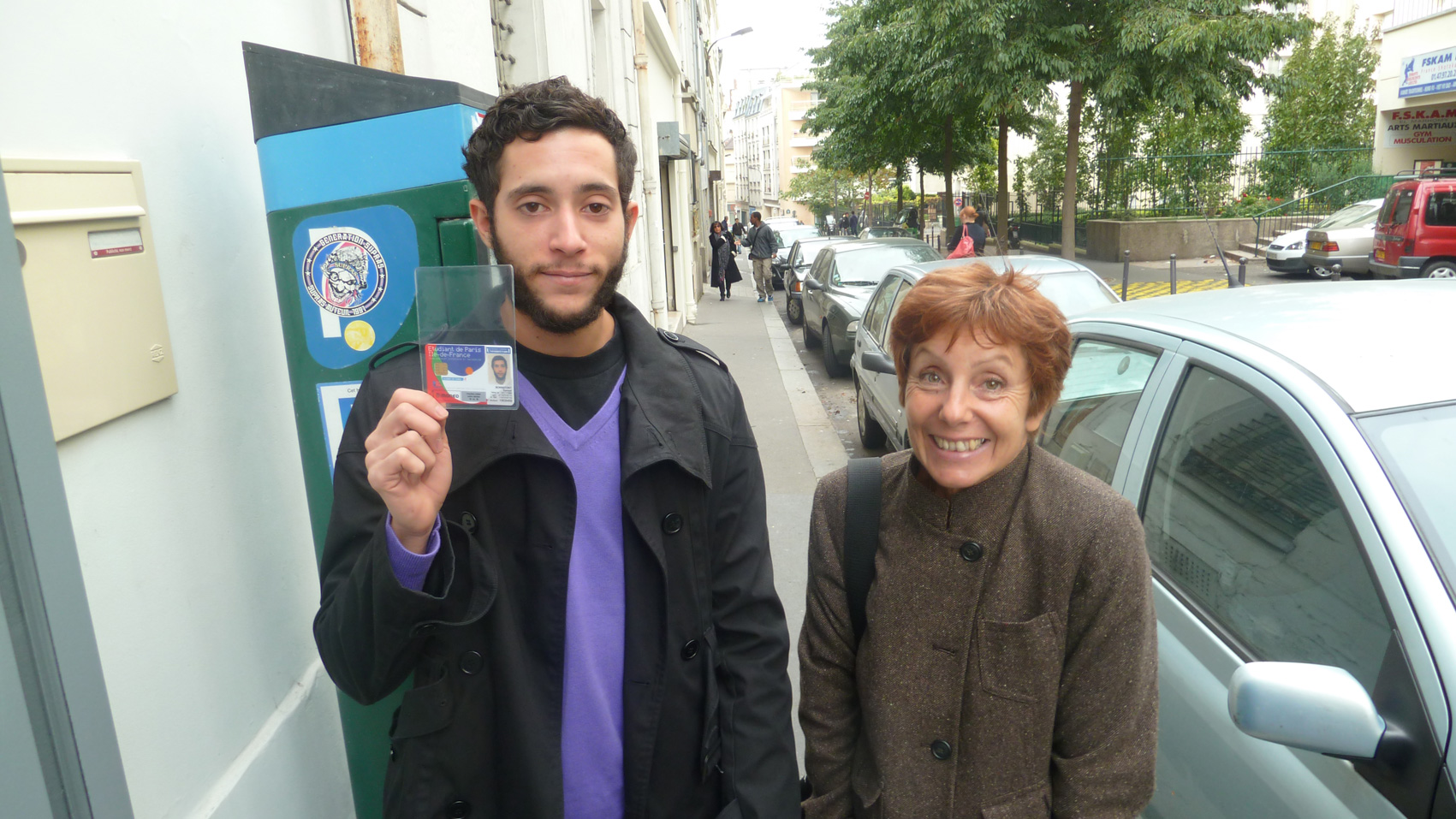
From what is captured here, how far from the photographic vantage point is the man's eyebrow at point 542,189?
1583 mm

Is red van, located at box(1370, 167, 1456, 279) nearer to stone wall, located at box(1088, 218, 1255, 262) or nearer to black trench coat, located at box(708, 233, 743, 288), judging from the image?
stone wall, located at box(1088, 218, 1255, 262)

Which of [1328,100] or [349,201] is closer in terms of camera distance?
[349,201]

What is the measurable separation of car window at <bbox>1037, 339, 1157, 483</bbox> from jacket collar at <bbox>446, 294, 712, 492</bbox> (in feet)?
4.96

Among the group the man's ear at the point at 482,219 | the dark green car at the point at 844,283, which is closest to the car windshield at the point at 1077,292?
the dark green car at the point at 844,283

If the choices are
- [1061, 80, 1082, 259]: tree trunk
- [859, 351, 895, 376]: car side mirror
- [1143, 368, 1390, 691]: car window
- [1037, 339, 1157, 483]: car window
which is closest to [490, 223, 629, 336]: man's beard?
[1143, 368, 1390, 691]: car window

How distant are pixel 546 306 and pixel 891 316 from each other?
5612mm

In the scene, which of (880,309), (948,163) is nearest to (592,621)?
(880,309)

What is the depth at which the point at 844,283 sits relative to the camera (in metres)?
11.7

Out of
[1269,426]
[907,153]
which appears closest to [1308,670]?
[1269,426]

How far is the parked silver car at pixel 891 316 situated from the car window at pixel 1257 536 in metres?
2.84

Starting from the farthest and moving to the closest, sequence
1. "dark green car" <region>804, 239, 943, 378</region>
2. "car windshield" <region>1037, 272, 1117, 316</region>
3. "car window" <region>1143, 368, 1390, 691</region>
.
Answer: "dark green car" <region>804, 239, 943, 378</region> < "car windshield" <region>1037, 272, 1117, 316</region> < "car window" <region>1143, 368, 1390, 691</region>

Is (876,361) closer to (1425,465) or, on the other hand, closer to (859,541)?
(1425,465)

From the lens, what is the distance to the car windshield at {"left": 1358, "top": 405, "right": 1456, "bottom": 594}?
1746 millimetres

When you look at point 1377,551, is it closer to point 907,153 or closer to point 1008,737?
point 1008,737
